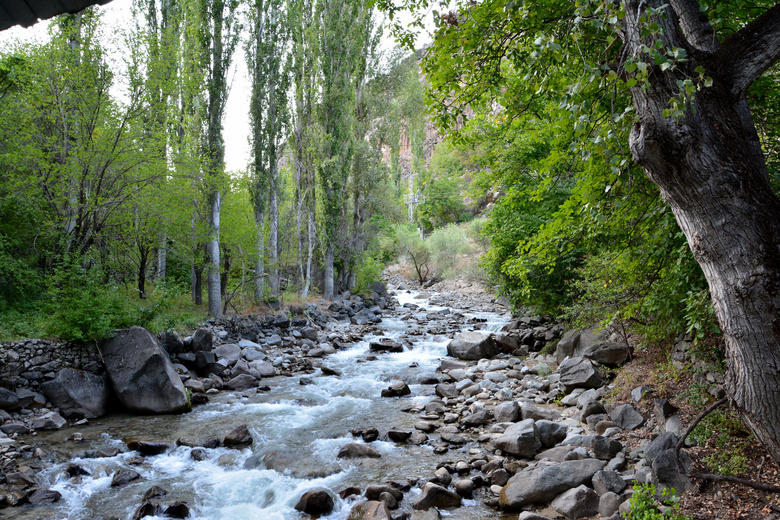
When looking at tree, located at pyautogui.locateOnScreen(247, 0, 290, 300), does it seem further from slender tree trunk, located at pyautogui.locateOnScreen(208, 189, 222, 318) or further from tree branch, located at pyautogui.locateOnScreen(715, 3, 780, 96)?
tree branch, located at pyautogui.locateOnScreen(715, 3, 780, 96)

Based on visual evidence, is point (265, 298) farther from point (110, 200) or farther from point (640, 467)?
point (640, 467)

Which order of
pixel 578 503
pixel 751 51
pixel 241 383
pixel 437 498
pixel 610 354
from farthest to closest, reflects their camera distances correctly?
pixel 241 383 → pixel 610 354 → pixel 437 498 → pixel 578 503 → pixel 751 51

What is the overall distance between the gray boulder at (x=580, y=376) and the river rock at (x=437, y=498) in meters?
4.00

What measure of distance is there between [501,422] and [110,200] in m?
9.35

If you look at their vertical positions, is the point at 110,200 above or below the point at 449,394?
above

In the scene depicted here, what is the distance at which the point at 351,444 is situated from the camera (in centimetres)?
668

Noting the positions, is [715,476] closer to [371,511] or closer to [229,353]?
[371,511]

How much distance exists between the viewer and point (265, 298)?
55.8ft

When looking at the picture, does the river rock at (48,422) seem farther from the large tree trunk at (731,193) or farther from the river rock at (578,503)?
the large tree trunk at (731,193)

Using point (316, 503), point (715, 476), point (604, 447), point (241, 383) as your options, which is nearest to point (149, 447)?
point (316, 503)

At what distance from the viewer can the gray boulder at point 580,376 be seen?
26.3 feet

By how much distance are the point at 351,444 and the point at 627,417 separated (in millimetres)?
3972

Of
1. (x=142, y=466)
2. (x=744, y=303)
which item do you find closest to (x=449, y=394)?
(x=142, y=466)

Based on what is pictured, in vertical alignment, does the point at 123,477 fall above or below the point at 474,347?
below
